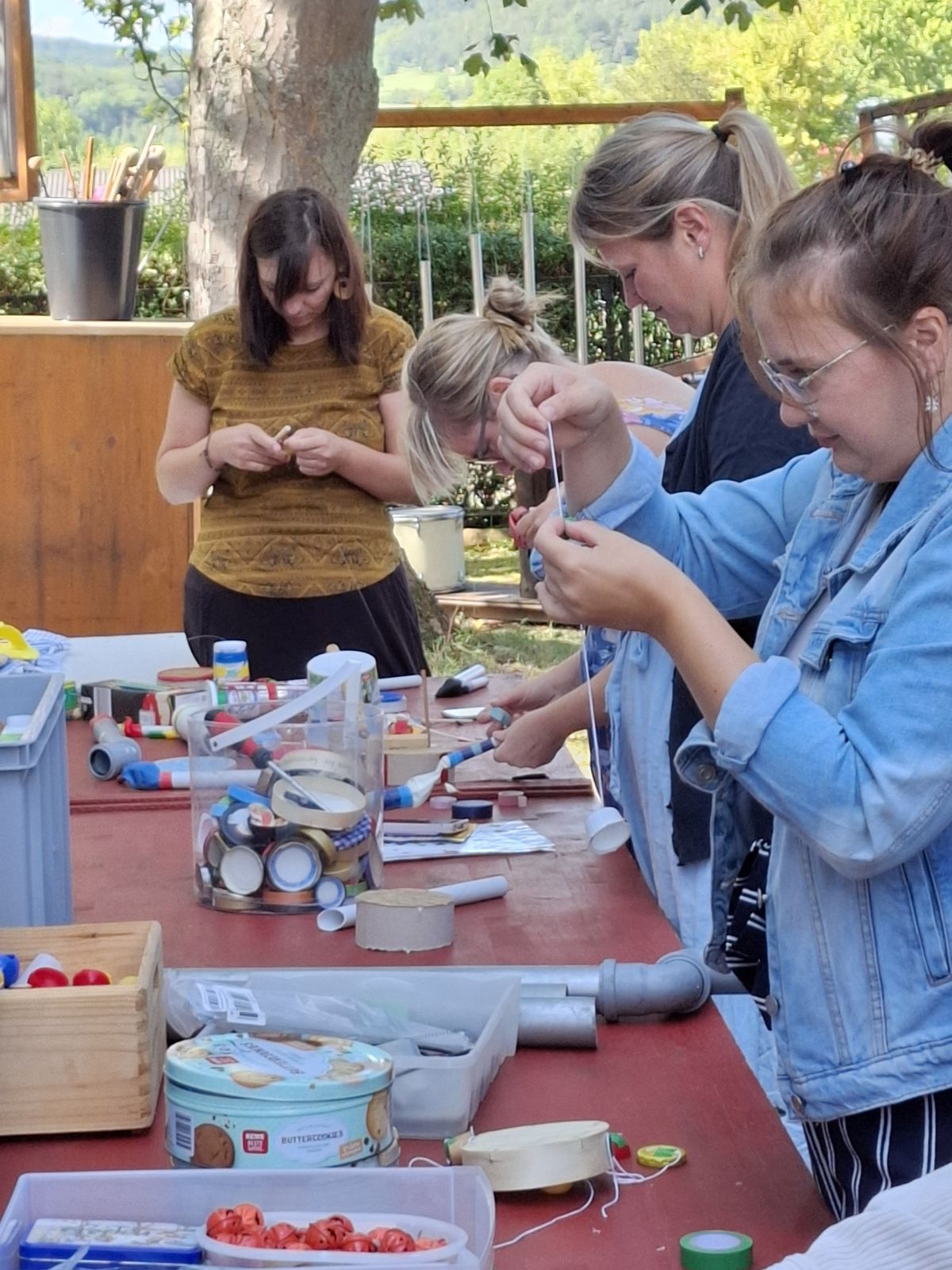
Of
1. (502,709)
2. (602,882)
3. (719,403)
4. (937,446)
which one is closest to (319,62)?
(502,709)

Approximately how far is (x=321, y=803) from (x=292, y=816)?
35 millimetres

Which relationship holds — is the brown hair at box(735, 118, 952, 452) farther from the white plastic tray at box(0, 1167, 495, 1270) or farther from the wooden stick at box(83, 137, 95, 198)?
the wooden stick at box(83, 137, 95, 198)

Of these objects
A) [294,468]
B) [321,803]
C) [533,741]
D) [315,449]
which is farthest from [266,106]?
[321,803]

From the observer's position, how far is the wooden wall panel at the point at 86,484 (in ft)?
16.0

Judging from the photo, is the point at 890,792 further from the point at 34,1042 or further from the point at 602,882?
the point at 602,882

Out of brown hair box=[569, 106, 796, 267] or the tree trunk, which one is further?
the tree trunk

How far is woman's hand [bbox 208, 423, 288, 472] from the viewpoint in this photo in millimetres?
3264

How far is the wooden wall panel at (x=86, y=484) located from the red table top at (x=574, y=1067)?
2.79 m

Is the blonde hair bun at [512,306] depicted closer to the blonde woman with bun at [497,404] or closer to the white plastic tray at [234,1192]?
the blonde woman with bun at [497,404]

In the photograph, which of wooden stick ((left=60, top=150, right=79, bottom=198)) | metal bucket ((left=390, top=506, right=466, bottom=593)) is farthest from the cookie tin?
metal bucket ((left=390, top=506, right=466, bottom=593))

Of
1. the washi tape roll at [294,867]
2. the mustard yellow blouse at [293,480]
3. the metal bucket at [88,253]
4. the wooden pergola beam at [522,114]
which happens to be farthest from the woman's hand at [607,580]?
the wooden pergola beam at [522,114]

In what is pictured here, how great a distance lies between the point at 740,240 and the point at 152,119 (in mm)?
6694

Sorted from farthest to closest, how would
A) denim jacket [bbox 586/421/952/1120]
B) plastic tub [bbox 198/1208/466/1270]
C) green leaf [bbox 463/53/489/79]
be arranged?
green leaf [bbox 463/53/489/79]
denim jacket [bbox 586/421/952/1120]
plastic tub [bbox 198/1208/466/1270]

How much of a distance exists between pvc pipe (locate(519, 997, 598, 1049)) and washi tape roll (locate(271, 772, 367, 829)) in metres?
0.41
